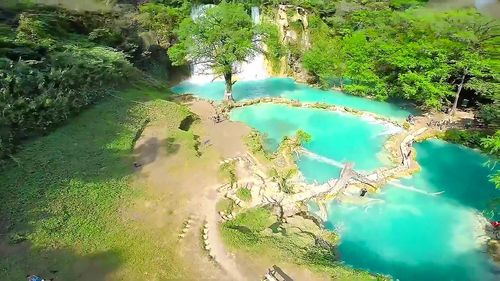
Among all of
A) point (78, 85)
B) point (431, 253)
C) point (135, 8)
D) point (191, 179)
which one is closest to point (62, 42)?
point (78, 85)

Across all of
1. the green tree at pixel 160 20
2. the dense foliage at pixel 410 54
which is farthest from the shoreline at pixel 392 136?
the green tree at pixel 160 20

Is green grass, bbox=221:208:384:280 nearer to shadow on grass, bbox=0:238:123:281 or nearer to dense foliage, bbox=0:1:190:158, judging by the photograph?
shadow on grass, bbox=0:238:123:281

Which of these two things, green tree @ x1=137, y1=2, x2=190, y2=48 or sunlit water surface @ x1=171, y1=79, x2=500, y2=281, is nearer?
sunlit water surface @ x1=171, y1=79, x2=500, y2=281

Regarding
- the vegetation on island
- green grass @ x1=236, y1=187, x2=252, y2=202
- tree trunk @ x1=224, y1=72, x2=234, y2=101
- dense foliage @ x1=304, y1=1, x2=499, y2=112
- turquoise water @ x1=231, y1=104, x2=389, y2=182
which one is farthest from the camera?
tree trunk @ x1=224, y1=72, x2=234, y2=101

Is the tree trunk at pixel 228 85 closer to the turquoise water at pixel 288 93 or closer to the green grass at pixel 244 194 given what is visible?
the turquoise water at pixel 288 93

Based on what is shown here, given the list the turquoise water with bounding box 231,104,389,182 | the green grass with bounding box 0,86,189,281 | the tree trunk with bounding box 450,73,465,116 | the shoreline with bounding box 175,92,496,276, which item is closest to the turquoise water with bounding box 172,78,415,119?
the shoreline with bounding box 175,92,496,276

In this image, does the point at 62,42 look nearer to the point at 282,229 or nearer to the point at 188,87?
the point at 188,87
